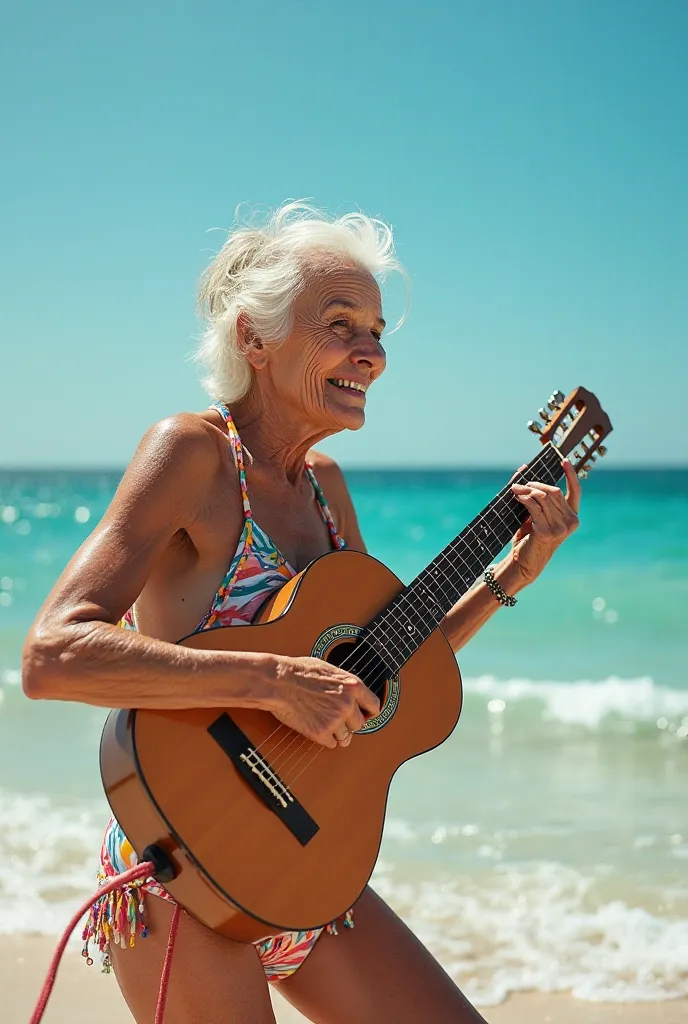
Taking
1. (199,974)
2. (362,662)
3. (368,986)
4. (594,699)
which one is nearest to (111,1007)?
(368,986)

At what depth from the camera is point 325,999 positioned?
83.3 inches

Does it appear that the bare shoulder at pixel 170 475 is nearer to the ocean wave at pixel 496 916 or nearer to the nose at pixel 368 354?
the nose at pixel 368 354

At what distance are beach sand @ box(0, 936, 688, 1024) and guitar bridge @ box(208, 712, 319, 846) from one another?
1.80m

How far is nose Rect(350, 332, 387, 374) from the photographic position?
2.17m

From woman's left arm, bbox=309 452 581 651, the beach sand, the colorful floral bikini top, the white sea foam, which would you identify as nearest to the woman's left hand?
woman's left arm, bbox=309 452 581 651

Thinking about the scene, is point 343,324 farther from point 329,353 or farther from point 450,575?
point 450,575

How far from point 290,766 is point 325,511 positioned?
0.69 m

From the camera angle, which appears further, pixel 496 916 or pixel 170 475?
pixel 496 916

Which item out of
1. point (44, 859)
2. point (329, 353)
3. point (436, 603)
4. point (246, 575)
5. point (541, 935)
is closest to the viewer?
point (246, 575)

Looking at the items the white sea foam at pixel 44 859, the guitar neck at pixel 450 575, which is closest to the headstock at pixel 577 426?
the guitar neck at pixel 450 575

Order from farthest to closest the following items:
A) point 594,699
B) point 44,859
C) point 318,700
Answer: point 594,699 < point 44,859 < point 318,700

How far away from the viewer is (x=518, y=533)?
8.51 ft

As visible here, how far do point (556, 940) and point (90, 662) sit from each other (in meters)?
2.76

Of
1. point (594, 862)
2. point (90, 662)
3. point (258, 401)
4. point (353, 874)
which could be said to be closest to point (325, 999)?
point (353, 874)
